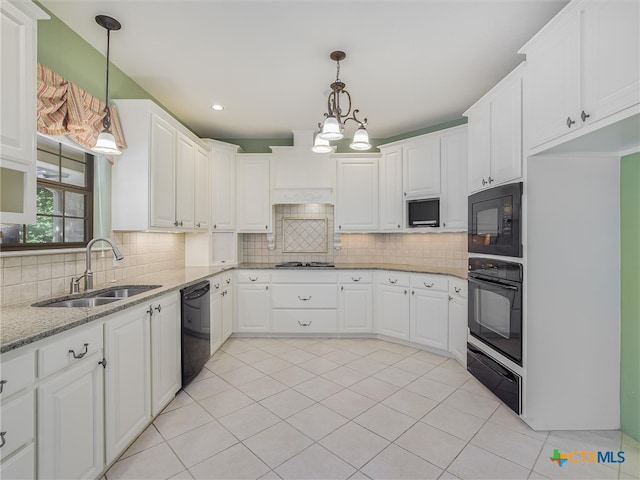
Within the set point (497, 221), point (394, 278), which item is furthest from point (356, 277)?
point (497, 221)

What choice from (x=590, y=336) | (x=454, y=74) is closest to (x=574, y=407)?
(x=590, y=336)

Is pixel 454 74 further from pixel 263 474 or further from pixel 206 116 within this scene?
pixel 263 474

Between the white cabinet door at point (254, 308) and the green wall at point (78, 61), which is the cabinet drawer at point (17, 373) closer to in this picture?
the green wall at point (78, 61)

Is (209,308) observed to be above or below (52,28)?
below

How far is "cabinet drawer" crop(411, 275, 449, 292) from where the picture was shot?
332 centimetres

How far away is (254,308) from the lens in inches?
155

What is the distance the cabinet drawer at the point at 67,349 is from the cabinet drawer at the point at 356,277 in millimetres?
2693

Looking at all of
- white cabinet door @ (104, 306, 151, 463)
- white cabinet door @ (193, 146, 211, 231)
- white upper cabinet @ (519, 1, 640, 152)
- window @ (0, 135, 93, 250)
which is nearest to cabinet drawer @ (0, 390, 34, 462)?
white cabinet door @ (104, 306, 151, 463)

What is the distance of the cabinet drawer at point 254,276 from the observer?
12.9ft

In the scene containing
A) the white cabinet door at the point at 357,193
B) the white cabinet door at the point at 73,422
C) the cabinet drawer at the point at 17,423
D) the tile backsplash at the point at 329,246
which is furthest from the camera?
the tile backsplash at the point at 329,246

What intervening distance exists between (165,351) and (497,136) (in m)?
2.95

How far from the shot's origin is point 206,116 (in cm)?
371

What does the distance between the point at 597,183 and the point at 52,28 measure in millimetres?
3675

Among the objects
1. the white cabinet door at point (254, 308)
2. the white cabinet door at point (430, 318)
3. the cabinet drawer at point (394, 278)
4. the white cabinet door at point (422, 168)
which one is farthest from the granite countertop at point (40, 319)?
the white cabinet door at point (422, 168)
